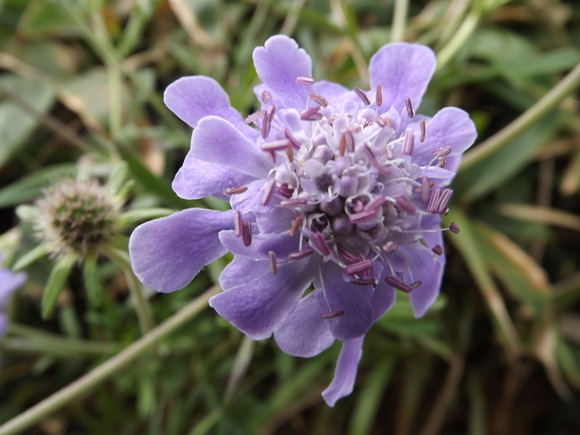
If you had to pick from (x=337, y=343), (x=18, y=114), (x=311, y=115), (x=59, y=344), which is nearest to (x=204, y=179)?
(x=311, y=115)

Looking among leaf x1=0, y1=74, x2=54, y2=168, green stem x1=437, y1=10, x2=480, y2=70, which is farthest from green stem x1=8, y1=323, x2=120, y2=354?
green stem x1=437, y1=10, x2=480, y2=70

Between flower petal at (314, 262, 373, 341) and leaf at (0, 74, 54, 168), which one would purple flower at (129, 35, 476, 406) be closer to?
flower petal at (314, 262, 373, 341)

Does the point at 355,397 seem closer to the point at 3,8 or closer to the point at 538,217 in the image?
the point at 538,217

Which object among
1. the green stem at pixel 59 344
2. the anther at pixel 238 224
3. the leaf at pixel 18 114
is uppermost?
the anther at pixel 238 224

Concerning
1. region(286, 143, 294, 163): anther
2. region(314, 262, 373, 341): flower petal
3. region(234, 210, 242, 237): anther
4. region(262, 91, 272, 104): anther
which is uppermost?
region(262, 91, 272, 104): anther

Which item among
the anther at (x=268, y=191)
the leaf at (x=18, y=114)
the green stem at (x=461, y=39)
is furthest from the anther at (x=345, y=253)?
the leaf at (x=18, y=114)

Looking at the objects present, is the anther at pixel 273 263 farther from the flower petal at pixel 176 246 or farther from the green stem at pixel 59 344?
the green stem at pixel 59 344
